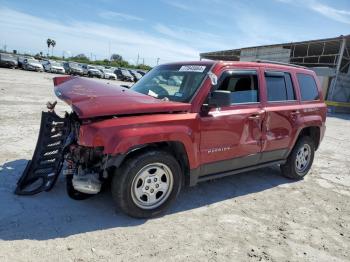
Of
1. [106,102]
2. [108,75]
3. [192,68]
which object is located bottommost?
[108,75]

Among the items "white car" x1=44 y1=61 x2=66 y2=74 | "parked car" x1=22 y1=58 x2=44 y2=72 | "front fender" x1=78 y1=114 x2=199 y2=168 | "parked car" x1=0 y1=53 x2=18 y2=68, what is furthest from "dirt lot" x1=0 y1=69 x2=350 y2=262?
"white car" x1=44 y1=61 x2=66 y2=74

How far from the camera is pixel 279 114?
5.16m

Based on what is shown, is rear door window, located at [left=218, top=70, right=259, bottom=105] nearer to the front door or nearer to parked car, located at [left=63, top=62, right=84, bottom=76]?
the front door

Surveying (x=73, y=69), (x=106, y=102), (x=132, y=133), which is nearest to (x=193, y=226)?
(x=132, y=133)

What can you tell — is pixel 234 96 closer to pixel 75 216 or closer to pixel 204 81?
pixel 204 81

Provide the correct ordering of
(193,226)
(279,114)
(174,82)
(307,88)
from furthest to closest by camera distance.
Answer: (307,88), (279,114), (174,82), (193,226)

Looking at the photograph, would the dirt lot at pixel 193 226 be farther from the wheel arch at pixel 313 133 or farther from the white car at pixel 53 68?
the white car at pixel 53 68

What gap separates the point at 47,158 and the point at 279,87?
3680 millimetres

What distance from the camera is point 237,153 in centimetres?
464

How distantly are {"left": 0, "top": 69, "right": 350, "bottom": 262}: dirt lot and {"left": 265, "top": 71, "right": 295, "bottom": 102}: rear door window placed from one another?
148 cm

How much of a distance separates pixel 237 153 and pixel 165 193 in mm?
1250

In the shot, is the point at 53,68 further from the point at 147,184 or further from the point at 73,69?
the point at 147,184

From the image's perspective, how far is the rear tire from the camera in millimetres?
5808

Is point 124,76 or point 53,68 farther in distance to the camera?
point 124,76
